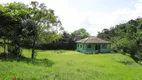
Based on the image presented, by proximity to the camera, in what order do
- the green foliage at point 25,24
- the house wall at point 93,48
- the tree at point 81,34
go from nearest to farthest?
the green foliage at point 25,24
the house wall at point 93,48
the tree at point 81,34

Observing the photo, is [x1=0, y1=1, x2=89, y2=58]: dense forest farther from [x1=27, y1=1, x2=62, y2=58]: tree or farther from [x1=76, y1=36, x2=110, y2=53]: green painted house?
[x1=76, y1=36, x2=110, y2=53]: green painted house

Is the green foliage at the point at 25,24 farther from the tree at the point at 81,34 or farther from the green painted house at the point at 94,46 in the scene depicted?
the tree at the point at 81,34

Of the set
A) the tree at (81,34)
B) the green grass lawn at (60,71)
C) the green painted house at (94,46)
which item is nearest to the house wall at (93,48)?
the green painted house at (94,46)

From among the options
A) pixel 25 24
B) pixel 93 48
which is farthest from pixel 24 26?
pixel 93 48

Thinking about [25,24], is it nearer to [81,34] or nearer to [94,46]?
[94,46]

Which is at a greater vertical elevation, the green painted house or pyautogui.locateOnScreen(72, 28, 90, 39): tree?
pyautogui.locateOnScreen(72, 28, 90, 39): tree

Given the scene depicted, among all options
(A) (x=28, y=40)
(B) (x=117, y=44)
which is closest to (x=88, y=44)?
(B) (x=117, y=44)

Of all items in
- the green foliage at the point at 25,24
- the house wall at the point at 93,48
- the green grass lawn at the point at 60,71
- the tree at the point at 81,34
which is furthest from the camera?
the tree at the point at 81,34

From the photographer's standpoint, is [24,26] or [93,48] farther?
[93,48]

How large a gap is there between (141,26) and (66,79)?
31801 mm

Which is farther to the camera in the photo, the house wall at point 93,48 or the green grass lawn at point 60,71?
the house wall at point 93,48

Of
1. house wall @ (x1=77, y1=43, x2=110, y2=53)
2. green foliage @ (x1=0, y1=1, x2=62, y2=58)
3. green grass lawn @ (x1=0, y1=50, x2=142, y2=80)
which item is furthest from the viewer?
house wall @ (x1=77, y1=43, x2=110, y2=53)

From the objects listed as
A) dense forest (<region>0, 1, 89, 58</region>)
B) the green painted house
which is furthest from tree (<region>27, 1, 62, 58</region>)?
the green painted house

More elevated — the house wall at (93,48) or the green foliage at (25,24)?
the green foliage at (25,24)
